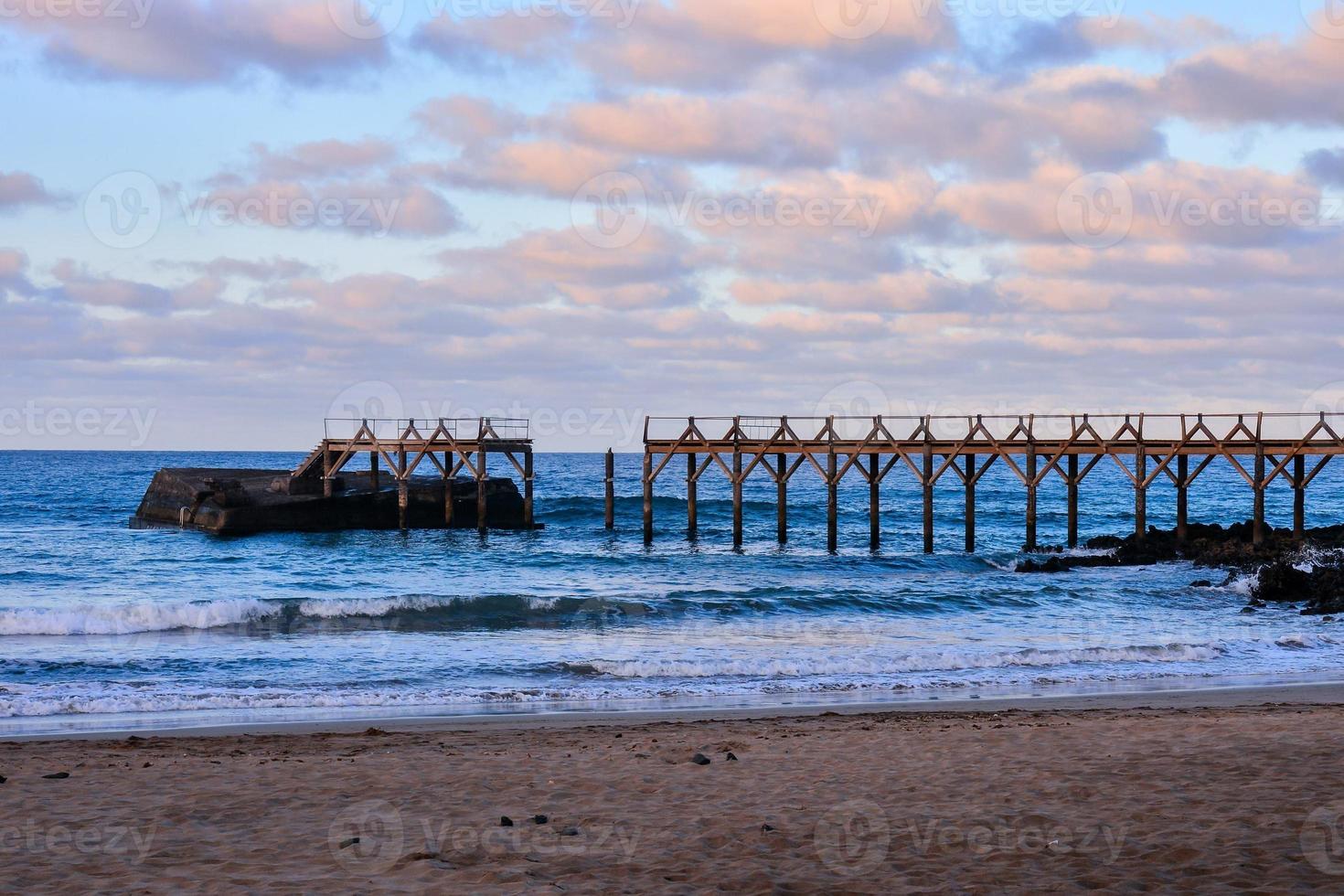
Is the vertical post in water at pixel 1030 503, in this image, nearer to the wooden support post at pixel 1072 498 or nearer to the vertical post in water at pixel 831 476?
the wooden support post at pixel 1072 498

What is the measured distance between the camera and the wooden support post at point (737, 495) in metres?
36.4

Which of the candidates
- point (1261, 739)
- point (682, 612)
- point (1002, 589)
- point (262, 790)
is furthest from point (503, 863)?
point (1002, 589)

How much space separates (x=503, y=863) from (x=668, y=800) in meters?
1.93

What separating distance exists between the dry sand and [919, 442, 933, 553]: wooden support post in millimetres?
22079

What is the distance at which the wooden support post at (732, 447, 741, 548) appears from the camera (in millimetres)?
36406

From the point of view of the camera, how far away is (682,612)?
24422 mm

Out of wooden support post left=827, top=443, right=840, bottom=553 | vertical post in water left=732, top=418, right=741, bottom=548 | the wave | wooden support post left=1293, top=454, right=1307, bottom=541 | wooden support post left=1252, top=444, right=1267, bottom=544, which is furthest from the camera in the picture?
vertical post in water left=732, top=418, right=741, bottom=548

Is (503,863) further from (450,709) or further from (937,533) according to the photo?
(937,533)

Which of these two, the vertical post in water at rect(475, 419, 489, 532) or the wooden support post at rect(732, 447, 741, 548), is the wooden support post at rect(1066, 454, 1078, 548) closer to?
the wooden support post at rect(732, 447, 741, 548)
